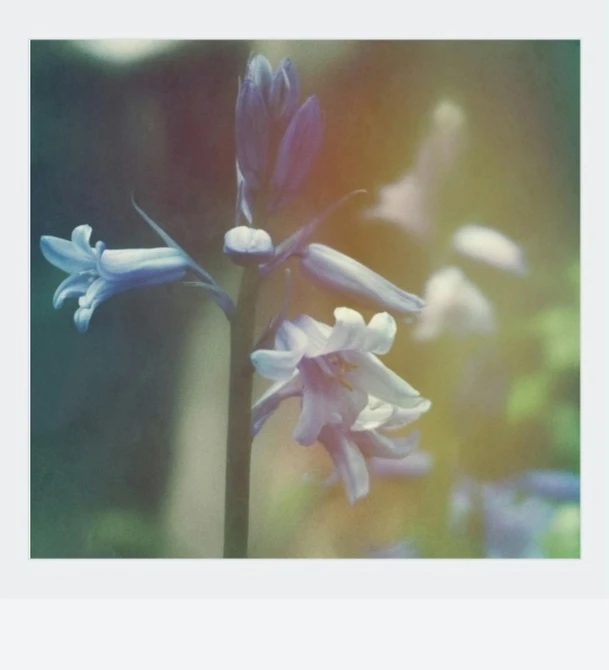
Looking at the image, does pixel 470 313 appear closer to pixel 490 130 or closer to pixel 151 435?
pixel 490 130

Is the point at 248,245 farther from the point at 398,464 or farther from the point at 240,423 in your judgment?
the point at 398,464

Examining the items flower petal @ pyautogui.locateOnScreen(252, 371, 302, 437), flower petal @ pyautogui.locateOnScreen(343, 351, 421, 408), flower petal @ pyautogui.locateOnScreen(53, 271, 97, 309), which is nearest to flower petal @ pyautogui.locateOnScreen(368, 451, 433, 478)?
flower petal @ pyautogui.locateOnScreen(343, 351, 421, 408)

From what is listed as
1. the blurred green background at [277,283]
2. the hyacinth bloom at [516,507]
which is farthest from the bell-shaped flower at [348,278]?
the hyacinth bloom at [516,507]

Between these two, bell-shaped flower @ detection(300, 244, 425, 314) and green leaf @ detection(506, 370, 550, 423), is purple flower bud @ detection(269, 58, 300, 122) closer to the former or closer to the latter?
bell-shaped flower @ detection(300, 244, 425, 314)

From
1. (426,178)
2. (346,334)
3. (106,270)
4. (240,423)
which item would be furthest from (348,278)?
(106,270)
